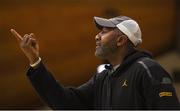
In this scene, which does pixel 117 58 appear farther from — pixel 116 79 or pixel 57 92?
pixel 57 92

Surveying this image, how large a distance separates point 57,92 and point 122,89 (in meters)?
0.45

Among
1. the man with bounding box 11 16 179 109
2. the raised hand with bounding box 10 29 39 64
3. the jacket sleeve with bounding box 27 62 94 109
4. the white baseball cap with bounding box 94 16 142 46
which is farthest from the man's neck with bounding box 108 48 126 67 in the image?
the raised hand with bounding box 10 29 39 64

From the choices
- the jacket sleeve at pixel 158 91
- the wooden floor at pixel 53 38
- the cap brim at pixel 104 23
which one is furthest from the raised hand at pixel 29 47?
the wooden floor at pixel 53 38

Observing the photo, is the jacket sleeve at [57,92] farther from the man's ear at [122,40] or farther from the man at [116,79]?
the man's ear at [122,40]

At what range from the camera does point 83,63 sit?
8234 millimetres

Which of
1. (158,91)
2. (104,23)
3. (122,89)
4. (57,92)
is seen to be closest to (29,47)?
(57,92)

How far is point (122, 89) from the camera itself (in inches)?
102

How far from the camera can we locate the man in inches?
98.3

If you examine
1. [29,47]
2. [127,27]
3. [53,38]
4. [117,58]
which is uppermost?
[29,47]

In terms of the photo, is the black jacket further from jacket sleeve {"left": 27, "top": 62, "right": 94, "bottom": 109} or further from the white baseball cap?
the white baseball cap

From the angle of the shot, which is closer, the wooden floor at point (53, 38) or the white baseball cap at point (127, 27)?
the white baseball cap at point (127, 27)

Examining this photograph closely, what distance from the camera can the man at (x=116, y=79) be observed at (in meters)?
2.50

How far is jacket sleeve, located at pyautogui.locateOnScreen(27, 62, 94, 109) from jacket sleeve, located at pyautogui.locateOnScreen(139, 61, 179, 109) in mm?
534

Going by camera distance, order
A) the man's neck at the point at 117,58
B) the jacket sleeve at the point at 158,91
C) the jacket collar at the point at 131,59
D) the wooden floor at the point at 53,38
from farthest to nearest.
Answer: the wooden floor at the point at 53,38
the man's neck at the point at 117,58
the jacket collar at the point at 131,59
the jacket sleeve at the point at 158,91
